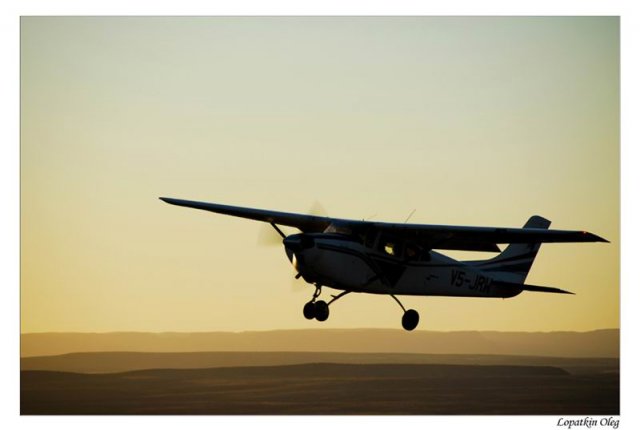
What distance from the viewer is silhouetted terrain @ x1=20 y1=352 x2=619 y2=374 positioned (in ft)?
140

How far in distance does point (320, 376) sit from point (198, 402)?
5.00 m

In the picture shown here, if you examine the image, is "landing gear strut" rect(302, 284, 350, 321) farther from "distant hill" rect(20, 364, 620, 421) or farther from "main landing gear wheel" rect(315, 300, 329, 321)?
"distant hill" rect(20, 364, 620, 421)

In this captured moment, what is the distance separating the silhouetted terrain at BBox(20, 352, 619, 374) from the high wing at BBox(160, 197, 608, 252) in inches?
342

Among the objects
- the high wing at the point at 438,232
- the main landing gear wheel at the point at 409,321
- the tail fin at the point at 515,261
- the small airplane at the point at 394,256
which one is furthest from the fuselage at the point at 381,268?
the main landing gear wheel at the point at 409,321

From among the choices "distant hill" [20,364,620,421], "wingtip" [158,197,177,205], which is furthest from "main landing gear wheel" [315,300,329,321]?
"wingtip" [158,197,177,205]

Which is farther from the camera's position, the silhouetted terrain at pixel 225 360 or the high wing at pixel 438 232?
the silhouetted terrain at pixel 225 360

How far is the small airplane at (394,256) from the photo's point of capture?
31000mm

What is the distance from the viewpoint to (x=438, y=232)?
31797 millimetres

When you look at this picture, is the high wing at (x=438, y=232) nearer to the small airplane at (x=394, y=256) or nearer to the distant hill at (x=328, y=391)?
the small airplane at (x=394, y=256)

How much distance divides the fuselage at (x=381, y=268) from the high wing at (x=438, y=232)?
41cm

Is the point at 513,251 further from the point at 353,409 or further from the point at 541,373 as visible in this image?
the point at 541,373

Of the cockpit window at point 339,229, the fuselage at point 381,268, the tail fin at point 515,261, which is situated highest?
the tail fin at point 515,261

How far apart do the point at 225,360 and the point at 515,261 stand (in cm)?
1247

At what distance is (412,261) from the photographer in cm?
3309
